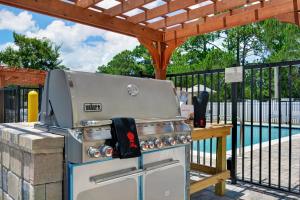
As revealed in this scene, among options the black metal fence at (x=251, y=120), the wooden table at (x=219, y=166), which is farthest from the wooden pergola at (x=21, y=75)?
the wooden table at (x=219, y=166)

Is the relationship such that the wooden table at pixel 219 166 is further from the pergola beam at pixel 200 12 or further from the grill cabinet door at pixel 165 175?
the pergola beam at pixel 200 12

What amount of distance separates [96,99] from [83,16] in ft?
9.78

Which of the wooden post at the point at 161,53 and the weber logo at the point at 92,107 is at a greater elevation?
the wooden post at the point at 161,53

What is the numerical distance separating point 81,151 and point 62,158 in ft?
0.57

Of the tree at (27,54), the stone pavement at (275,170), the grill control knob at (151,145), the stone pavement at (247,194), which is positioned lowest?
the stone pavement at (247,194)

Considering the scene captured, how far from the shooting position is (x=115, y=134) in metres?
1.70

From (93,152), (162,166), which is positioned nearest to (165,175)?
(162,166)

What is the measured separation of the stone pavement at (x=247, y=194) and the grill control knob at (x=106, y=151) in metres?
1.70

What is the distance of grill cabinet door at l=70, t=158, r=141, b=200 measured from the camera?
5.20 ft

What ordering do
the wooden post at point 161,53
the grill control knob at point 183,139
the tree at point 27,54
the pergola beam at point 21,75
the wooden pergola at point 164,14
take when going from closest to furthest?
the grill control knob at point 183,139 < the wooden pergola at point 164,14 < the wooden post at point 161,53 < the pergola beam at point 21,75 < the tree at point 27,54

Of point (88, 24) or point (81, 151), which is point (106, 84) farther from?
point (88, 24)

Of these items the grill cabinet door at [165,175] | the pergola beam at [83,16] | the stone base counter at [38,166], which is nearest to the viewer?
the stone base counter at [38,166]

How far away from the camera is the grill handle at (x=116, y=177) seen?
1.64 m

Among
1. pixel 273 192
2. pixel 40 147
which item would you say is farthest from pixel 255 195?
pixel 40 147
